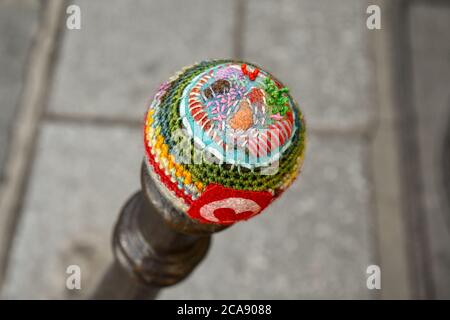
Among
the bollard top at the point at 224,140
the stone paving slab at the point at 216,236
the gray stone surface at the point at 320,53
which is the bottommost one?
the stone paving slab at the point at 216,236

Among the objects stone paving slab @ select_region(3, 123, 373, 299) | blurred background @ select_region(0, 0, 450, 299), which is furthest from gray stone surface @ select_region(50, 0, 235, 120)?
stone paving slab @ select_region(3, 123, 373, 299)

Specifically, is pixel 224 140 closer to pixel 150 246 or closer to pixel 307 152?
pixel 150 246

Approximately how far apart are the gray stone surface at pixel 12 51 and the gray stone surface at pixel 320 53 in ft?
2.53

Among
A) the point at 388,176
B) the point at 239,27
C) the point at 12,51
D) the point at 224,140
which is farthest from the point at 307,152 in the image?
the point at 224,140

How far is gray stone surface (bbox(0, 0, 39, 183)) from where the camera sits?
207 cm

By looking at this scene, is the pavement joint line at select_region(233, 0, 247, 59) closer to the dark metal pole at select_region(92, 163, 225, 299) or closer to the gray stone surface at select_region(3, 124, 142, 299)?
the gray stone surface at select_region(3, 124, 142, 299)

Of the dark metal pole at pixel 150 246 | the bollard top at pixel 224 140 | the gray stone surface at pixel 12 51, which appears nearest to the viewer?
the bollard top at pixel 224 140

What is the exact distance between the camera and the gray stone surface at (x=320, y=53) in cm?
219

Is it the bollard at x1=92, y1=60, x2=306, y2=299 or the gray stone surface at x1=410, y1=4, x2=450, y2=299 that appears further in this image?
the gray stone surface at x1=410, y1=4, x2=450, y2=299

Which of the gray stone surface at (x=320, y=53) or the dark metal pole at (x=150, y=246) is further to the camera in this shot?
the gray stone surface at (x=320, y=53)

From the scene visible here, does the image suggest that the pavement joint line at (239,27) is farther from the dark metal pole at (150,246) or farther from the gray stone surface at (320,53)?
the dark metal pole at (150,246)

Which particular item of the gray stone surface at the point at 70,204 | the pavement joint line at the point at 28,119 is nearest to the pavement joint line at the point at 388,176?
the gray stone surface at the point at 70,204

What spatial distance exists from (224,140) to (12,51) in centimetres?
164
